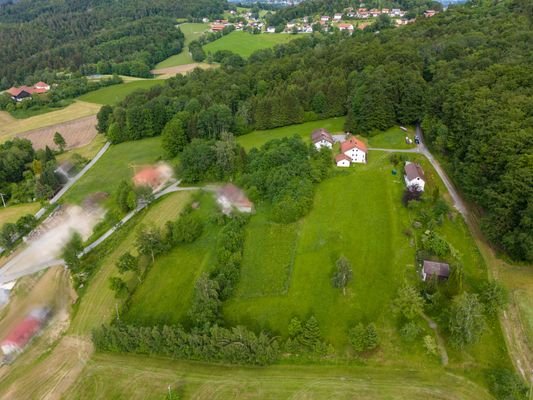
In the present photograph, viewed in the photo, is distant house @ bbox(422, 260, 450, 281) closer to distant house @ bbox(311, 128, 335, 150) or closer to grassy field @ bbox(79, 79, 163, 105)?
distant house @ bbox(311, 128, 335, 150)

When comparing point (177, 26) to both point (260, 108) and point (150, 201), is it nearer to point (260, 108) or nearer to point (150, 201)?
point (260, 108)

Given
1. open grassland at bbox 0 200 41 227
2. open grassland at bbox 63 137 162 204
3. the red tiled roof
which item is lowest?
open grassland at bbox 63 137 162 204

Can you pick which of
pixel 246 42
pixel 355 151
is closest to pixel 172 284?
pixel 355 151

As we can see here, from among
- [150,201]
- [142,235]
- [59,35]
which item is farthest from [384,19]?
[59,35]

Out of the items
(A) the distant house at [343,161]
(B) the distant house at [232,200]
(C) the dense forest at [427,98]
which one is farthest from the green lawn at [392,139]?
(B) the distant house at [232,200]

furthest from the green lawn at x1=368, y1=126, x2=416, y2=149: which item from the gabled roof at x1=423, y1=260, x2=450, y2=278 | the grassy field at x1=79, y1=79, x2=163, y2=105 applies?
the grassy field at x1=79, y1=79, x2=163, y2=105
